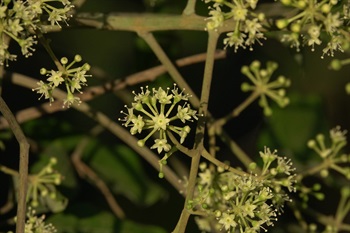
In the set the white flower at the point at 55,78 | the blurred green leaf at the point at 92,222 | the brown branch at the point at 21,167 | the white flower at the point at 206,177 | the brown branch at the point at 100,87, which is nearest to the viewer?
the brown branch at the point at 21,167

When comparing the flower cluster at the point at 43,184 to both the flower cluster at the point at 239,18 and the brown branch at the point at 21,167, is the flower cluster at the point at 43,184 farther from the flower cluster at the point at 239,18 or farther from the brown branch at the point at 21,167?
the flower cluster at the point at 239,18

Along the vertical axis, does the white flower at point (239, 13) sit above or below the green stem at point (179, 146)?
above

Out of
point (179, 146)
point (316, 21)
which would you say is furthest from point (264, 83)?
point (179, 146)

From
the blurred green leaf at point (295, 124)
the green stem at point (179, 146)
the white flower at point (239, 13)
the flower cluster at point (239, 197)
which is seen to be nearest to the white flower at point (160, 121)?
the green stem at point (179, 146)

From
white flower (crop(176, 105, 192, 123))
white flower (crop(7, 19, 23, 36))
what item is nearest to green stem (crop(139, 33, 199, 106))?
white flower (crop(176, 105, 192, 123))

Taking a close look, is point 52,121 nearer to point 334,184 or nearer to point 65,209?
point 65,209

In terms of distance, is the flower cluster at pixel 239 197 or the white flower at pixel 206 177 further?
the white flower at pixel 206 177

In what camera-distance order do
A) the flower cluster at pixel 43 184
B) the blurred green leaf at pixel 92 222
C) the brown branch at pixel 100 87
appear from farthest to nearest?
the blurred green leaf at pixel 92 222 → the brown branch at pixel 100 87 → the flower cluster at pixel 43 184
